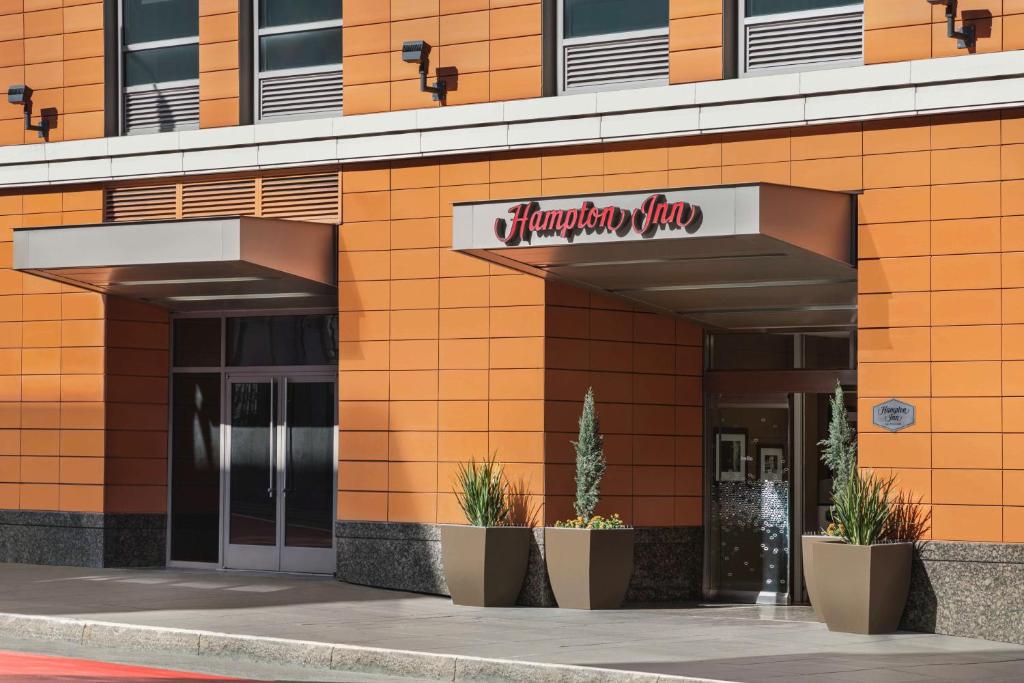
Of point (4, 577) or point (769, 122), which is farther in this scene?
point (4, 577)

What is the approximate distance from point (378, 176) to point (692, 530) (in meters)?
5.13

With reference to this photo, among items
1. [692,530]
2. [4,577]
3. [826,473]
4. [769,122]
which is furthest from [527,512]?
[4,577]

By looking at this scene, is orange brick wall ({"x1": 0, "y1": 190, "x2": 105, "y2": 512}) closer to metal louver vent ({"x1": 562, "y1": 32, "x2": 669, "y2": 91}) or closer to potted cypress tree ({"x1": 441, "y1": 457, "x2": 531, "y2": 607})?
potted cypress tree ({"x1": 441, "y1": 457, "x2": 531, "y2": 607})

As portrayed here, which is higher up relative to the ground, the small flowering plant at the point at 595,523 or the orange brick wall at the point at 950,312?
the orange brick wall at the point at 950,312

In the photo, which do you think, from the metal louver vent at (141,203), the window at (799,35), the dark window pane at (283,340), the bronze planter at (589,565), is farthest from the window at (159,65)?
the bronze planter at (589,565)

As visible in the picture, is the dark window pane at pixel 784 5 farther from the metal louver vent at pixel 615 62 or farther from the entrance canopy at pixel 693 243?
the entrance canopy at pixel 693 243

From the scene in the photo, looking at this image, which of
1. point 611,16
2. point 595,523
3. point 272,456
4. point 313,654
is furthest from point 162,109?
point 313,654

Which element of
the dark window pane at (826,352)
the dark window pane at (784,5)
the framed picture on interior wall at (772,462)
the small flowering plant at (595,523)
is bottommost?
the small flowering plant at (595,523)

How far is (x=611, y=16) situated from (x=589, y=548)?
18.0ft

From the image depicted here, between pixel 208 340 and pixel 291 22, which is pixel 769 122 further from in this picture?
pixel 208 340

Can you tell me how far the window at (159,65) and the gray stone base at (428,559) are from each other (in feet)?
17.6

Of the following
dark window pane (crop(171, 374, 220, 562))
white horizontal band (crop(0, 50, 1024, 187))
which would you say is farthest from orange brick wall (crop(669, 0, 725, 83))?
dark window pane (crop(171, 374, 220, 562))

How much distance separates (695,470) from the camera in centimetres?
1747

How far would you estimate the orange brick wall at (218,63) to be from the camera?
60.2 feet
